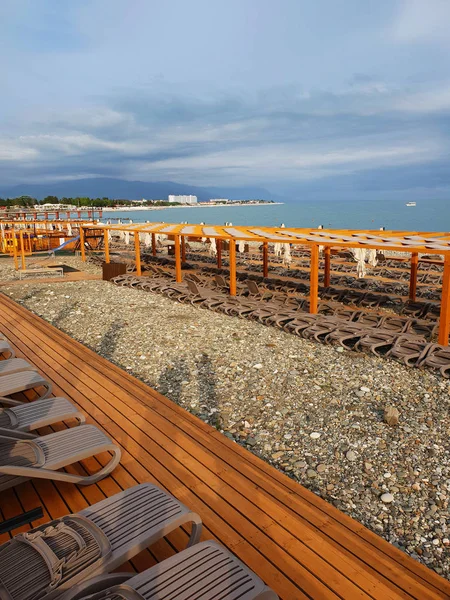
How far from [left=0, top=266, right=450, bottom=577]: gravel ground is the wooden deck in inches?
33.6

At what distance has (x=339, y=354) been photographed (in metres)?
7.21

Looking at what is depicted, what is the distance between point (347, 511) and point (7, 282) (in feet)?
48.0

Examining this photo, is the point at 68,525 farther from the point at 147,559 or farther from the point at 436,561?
the point at 436,561

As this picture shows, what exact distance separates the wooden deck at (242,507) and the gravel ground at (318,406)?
0.85 metres

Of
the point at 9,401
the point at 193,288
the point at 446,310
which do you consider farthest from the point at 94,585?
the point at 193,288

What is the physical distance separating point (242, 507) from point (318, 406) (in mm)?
2781

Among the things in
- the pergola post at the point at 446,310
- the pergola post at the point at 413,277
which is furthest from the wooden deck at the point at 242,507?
the pergola post at the point at 413,277

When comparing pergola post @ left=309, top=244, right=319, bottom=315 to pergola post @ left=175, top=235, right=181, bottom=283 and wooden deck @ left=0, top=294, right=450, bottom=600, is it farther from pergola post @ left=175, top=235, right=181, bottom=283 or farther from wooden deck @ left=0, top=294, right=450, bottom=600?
wooden deck @ left=0, top=294, right=450, bottom=600

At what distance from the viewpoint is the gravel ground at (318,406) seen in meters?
3.57

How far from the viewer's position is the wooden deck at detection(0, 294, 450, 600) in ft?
7.10

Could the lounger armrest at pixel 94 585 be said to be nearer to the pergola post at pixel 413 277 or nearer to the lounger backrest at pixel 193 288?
the lounger backrest at pixel 193 288

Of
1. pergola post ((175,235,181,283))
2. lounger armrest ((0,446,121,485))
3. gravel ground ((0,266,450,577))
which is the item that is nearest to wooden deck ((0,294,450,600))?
lounger armrest ((0,446,121,485))

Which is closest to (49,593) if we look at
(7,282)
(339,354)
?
(339,354)

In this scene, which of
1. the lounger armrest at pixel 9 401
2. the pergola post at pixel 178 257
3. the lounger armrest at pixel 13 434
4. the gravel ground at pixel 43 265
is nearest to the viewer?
the lounger armrest at pixel 13 434
